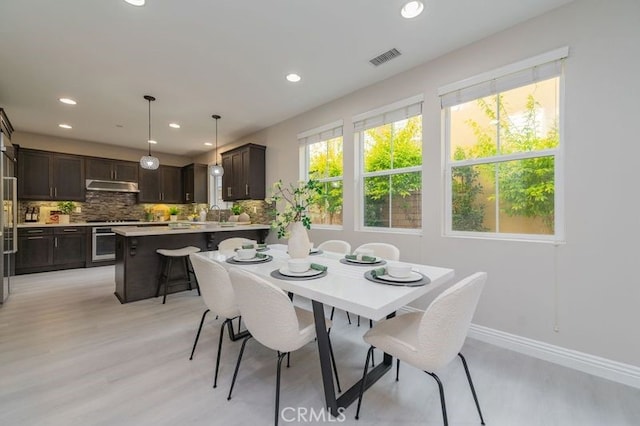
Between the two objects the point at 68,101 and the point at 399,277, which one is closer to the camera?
the point at 399,277

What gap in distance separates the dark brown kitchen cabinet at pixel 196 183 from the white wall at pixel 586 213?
6157 millimetres

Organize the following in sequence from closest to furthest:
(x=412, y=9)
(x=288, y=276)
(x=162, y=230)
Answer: (x=288, y=276), (x=412, y=9), (x=162, y=230)

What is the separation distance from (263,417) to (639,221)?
2.72m

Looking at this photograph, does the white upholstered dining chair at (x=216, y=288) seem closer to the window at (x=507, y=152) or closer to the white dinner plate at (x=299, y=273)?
the white dinner plate at (x=299, y=273)

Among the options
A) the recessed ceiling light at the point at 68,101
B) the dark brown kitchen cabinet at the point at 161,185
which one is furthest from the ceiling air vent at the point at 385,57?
the dark brown kitchen cabinet at the point at 161,185

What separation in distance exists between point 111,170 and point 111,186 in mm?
371

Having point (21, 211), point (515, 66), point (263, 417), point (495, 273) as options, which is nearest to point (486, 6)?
point (515, 66)

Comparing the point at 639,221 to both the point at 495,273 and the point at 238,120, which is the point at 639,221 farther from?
the point at 238,120

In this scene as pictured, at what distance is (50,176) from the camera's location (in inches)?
213

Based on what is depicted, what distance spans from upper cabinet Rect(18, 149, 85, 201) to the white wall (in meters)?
7.30

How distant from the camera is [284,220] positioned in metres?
2.06

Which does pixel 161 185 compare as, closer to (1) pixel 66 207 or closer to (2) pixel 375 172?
(1) pixel 66 207

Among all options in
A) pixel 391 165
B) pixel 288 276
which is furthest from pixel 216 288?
pixel 391 165

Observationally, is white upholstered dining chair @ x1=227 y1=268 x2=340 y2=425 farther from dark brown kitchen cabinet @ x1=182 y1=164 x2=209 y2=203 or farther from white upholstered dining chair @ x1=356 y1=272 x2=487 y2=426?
dark brown kitchen cabinet @ x1=182 y1=164 x2=209 y2=203
